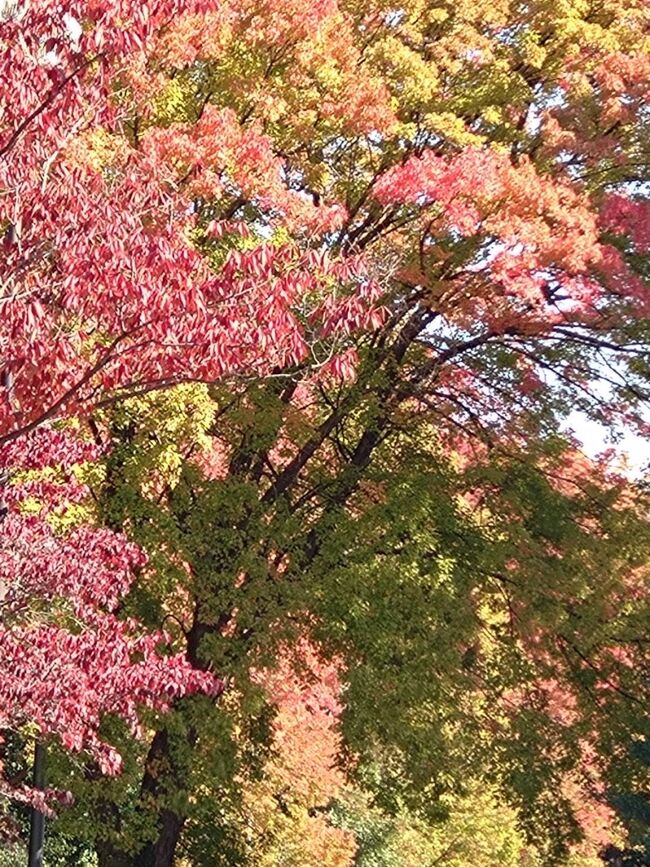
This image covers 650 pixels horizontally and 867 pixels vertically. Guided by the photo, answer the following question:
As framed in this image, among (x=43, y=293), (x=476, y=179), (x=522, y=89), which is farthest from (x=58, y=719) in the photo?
(x=522, y=89)

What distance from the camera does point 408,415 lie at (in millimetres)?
13867

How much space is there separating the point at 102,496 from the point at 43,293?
559 cm

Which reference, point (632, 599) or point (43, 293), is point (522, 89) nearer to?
point (632, 599)

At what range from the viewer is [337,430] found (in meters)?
14.0

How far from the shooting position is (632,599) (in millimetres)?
13391

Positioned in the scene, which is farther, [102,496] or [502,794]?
[502,794]

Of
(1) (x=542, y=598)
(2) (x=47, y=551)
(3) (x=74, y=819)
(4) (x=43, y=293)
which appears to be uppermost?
(1) (x=542, y=598)

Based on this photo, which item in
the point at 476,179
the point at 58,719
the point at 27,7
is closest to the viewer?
the point at 27,7

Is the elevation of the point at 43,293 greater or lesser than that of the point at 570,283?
lesser

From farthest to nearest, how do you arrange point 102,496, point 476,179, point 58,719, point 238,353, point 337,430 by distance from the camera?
point 337,430, point 102,496, point 476,179, point 58,719, point 238,353

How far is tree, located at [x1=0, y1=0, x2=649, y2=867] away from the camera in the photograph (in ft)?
35.9

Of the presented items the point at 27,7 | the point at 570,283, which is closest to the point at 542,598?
the point at 570,283

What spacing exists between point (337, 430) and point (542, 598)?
315cm

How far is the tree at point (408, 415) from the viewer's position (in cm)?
1095
